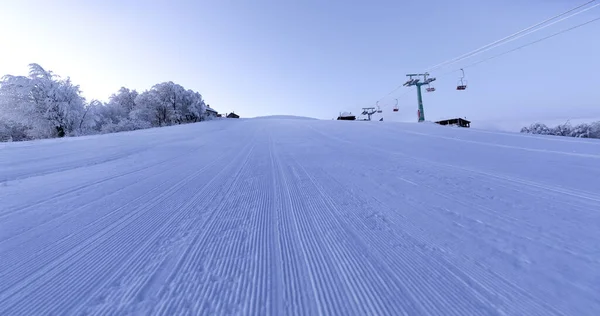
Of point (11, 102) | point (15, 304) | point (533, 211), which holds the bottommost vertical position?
point (533, 211)

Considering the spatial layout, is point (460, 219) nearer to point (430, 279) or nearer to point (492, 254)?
point (492, 254)

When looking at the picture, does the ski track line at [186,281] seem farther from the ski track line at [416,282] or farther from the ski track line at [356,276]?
the ski track line at [416,282]

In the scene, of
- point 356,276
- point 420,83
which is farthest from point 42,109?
point 420,83

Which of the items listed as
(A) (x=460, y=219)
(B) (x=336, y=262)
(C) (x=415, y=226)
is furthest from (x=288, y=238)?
(A) (x=460, y=219)

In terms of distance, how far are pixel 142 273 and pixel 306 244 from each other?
142 centimetres

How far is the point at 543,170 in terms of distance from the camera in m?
4.74

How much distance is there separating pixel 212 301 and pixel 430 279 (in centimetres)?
161

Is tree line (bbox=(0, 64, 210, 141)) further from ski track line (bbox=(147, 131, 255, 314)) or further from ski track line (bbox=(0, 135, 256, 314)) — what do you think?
ski track line (bbox=(147, 131, 255, 314))

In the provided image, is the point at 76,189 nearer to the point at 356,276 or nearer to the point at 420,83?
the point at 356,276

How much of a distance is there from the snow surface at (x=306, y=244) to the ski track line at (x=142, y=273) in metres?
0.01

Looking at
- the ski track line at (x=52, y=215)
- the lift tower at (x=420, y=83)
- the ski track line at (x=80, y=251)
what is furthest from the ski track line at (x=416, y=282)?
the lift tower at (x=420, y=83)

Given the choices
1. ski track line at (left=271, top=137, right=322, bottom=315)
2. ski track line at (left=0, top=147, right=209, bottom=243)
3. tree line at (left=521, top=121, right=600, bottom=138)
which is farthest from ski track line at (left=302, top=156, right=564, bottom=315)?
tree line at (left=521, top=121, right=600, bottom=138)

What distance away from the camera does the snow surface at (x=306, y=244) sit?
1.62 metres

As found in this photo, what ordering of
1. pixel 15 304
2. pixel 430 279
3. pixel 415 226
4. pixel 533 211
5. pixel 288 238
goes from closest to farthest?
pixel 15 304 → pixel 430 279 → pixel 288 238 → pixel 415 226 → pixel 533 211
